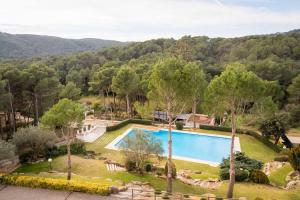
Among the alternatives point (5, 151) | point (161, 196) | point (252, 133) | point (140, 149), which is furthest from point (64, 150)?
point (252, 133)

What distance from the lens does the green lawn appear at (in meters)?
14.5

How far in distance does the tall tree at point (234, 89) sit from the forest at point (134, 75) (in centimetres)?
155

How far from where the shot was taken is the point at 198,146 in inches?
1035

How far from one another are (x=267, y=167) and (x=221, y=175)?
14.5ft

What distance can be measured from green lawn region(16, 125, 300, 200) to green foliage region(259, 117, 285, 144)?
4.19 feet

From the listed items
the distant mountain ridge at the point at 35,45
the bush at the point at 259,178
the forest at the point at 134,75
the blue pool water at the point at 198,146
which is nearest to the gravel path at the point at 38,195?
the forest at the point at 134,75

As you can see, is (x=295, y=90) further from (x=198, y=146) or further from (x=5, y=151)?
(x=5, y=151)

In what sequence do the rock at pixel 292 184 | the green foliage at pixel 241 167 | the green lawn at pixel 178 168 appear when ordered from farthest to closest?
the green foliage at pixel 241 167, the rock at pixel 292 184, the green lawn at pixel 178 168

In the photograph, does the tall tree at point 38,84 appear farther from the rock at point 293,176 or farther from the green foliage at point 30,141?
the rock at point 293,176

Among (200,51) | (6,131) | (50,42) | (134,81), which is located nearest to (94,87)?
(134,81)

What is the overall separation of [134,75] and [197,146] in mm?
12659

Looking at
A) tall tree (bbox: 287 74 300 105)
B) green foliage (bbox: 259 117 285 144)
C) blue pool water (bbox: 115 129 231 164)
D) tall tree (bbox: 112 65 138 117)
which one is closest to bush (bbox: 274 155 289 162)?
blue pool water (bbox: 115 129 231 164)

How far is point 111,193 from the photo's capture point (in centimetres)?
1311

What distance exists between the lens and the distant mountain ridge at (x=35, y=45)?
123 metres
